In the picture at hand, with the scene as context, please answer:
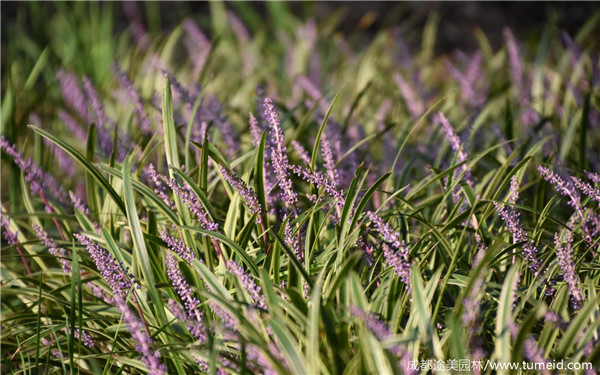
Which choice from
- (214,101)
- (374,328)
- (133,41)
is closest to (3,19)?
(133,41)

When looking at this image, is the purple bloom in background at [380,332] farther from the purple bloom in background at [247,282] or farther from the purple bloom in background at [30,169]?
the purple bloom in background at [30,169]

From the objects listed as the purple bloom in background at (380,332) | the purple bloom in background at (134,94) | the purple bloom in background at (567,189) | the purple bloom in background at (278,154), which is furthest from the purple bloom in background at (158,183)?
the purple bloom in background at (567,189)

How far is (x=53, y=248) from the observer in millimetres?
1989

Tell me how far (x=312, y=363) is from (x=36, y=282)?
4.19 feet

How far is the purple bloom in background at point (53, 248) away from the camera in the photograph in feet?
6.43

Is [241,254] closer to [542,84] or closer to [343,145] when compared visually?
[343,145]

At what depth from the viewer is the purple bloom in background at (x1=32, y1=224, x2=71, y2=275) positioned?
196 cm

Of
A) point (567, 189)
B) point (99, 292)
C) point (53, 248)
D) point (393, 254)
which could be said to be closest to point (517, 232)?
point (567, 189)

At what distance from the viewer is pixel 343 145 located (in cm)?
287

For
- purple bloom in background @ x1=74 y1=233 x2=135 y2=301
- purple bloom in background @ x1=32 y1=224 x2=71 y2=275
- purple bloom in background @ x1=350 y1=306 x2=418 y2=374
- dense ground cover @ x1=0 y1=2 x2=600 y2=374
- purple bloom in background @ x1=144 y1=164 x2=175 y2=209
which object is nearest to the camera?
purple bloom in background @ x1=350 y1=306 x2=418 y2=374

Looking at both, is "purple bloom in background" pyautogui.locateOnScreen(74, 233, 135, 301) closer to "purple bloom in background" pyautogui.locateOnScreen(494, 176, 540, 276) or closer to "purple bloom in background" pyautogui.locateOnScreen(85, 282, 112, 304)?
"purple bloom in background" pyautogui.locateOnScreen(85, 282, 112, 304)

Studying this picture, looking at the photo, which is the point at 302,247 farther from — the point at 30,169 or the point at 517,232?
the point at 30,169

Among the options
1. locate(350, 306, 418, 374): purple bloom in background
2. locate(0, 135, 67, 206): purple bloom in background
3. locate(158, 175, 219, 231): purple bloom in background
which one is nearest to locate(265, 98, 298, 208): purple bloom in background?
locate(158, 175, 219, 231): purple bloom in background

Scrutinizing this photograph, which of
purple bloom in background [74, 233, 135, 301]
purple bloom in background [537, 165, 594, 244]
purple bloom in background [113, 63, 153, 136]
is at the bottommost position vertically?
purple bloom in background [537, 165, 594, 244]
